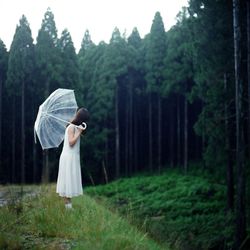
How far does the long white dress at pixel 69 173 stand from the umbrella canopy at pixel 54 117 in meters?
0.21

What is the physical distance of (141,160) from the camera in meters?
35.8

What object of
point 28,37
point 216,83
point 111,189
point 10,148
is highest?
point 28,37

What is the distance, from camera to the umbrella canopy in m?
6.00

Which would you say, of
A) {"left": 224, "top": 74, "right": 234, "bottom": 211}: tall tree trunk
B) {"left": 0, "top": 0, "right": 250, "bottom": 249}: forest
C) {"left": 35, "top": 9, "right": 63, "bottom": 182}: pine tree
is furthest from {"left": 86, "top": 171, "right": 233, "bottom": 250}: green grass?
{"left": 35, "top": 9, "right": 63, "bottom": 182}: pine tree

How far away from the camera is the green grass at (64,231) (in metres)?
3.70

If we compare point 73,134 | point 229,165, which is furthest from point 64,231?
point 229,165

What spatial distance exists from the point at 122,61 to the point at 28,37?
23.5 ft

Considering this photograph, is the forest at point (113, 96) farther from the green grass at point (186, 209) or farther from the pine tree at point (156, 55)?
the green grass at point (186, 209)

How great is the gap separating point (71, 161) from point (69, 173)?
A: 17 centimetres

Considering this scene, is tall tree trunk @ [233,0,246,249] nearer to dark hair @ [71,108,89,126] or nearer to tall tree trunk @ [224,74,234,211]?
tall tree trunk @ [224,74,234,211]

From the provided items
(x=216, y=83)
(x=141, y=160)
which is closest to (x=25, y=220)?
(x=216, y=83)

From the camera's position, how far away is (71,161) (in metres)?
5.97

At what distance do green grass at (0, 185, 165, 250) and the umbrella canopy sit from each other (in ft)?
3.18

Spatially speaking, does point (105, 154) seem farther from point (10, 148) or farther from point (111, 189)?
point (111, 189)
